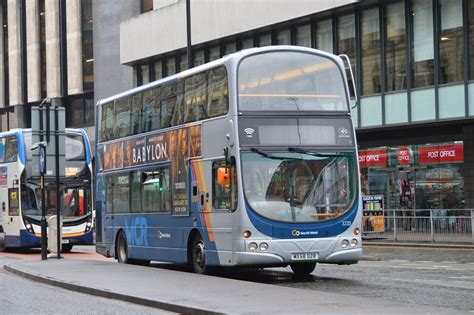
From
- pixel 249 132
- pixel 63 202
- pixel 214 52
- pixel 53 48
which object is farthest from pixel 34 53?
pixel 249 132

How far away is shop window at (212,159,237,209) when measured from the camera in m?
16.5

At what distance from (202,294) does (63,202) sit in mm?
17771

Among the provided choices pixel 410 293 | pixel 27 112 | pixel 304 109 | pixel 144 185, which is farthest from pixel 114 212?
pixel 27 112

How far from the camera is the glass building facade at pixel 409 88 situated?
32094mm

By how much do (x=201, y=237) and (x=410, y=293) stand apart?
16.9 ft

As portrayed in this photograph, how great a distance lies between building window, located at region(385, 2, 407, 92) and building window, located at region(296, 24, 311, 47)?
4.35 m

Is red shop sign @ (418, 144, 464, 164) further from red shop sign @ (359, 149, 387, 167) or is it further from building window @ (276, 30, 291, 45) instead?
building window @ (276, 30, 291, 45)

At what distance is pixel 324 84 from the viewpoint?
56.3 feet

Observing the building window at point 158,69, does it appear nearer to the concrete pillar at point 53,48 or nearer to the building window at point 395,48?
the concrete pillar at point 53,48

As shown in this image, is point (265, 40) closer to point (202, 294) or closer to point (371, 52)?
point (371, 52)

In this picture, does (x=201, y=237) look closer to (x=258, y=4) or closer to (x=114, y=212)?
(x=114, y=212)

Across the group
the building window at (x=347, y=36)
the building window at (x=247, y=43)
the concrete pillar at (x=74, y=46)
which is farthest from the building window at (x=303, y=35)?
the concrete pillar at (x=74, y=46)

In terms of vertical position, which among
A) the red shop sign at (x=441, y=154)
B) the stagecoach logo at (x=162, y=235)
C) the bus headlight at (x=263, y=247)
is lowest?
the bus headlight at (x=263, y=247)

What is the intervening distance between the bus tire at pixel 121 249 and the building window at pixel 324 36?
681 inches
